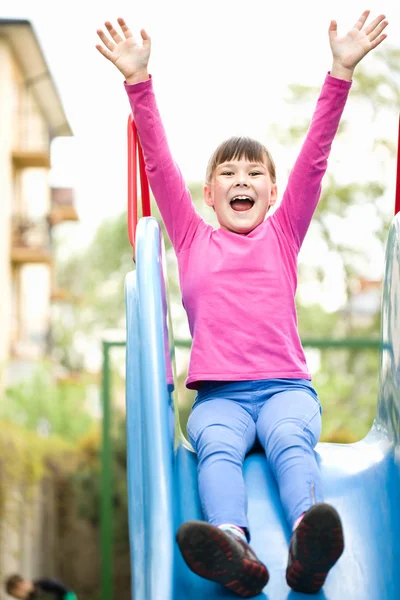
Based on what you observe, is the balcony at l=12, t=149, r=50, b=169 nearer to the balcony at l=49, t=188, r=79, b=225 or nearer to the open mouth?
the balcony at l=49, t=188, r=79, b=225

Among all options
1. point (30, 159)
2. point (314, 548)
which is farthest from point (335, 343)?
point (30, 159)

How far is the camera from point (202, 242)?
2418 mm

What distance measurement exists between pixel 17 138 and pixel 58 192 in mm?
3584

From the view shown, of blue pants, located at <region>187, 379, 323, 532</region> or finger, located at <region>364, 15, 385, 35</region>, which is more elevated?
finger, located at <region>364, 15, 385, 35</region>

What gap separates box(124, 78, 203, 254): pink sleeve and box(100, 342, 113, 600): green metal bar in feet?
10.6

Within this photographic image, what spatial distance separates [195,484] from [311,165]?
2.73ft

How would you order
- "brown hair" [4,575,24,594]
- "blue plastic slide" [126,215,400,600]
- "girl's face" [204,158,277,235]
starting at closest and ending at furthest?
"blue plastic slide" [126,215,400,600] < "girl's face" [204,158,277,235] < "brown hair" [4,575,24,594]

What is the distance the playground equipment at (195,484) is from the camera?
6.29ft

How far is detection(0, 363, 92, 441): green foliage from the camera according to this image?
40.5 ft

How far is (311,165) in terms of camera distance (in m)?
2.34

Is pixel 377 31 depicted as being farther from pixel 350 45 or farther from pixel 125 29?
pixel 125 29

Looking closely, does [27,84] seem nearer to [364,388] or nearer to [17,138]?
[17,138]

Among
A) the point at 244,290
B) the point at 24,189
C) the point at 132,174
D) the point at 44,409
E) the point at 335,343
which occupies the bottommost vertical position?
the point at 44,409

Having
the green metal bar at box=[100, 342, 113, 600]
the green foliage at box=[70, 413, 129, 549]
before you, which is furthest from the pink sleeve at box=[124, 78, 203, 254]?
the green foliage at box=[70, 413, 129, 549]
